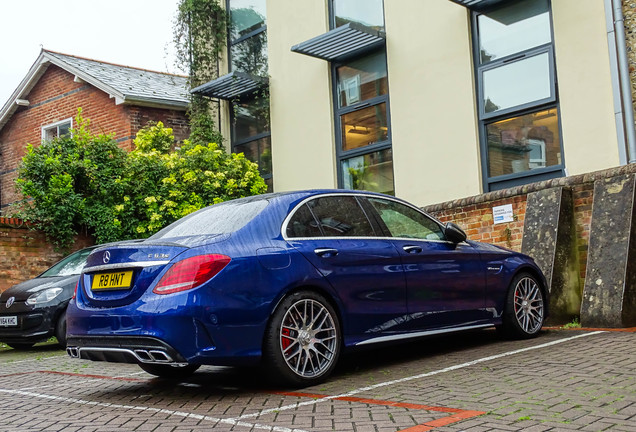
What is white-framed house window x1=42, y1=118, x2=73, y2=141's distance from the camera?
70.9 feet

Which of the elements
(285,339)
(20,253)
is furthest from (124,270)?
(20,253)

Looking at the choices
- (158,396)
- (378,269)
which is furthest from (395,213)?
(158,396)

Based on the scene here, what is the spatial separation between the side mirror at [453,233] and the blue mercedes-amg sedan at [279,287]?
1cm

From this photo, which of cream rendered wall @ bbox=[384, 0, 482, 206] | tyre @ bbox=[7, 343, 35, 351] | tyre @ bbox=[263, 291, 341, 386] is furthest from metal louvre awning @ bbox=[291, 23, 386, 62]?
tyre @ bbox=[263, 291, 341, 386]

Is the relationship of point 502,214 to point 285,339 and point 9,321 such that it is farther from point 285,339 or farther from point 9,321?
point 9,321

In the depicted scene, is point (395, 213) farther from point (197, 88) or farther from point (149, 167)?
point (197, 88)

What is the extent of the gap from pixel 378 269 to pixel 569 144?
6.10 metres

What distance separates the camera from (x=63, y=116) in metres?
21.8

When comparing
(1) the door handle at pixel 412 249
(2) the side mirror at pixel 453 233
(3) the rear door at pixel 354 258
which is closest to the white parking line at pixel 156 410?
(3) the rear door at pixel 354 258

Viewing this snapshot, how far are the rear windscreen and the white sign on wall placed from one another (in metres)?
5.01

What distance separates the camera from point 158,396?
556 centimetres

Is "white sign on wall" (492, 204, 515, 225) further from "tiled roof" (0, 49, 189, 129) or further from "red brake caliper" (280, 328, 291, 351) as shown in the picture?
"tiled roof" (0, 49, 189, 129)

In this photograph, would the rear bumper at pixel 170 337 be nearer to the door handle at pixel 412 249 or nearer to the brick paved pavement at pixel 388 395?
the brick paved pavement at pixel 388 395

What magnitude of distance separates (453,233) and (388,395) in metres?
2.25
